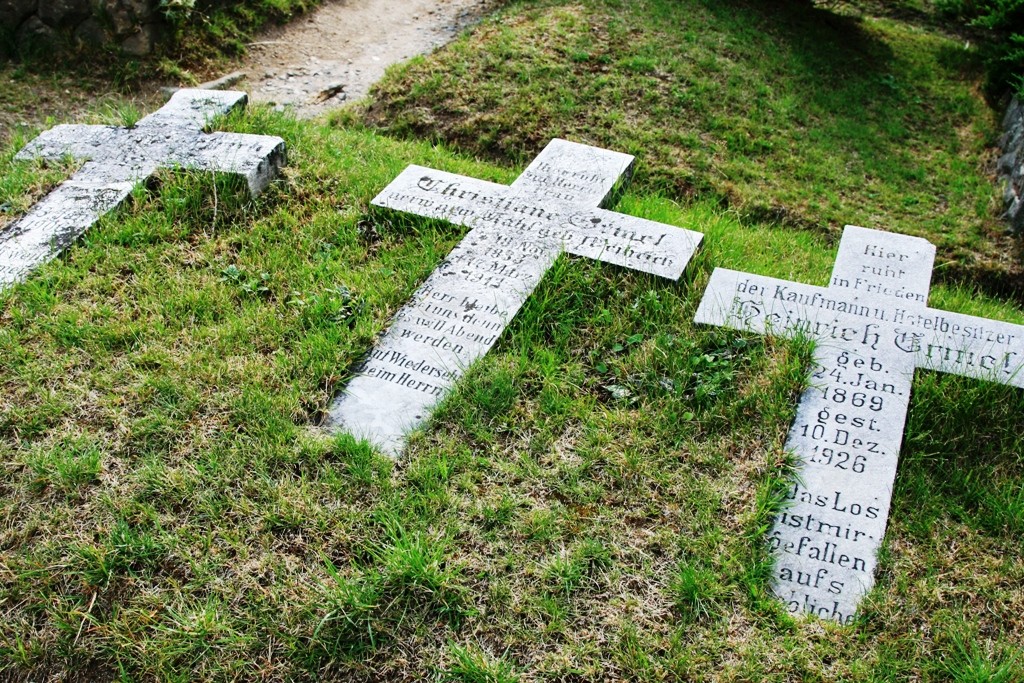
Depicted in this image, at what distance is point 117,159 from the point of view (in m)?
4.96

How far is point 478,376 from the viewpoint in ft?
11.9

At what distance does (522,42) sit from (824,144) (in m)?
2.38

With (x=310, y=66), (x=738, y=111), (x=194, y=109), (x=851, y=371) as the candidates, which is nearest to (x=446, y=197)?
(x=194, y=109)

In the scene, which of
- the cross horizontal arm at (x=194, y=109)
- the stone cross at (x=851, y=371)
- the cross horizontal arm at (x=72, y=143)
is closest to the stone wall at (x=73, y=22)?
the cross horizontal arm at (x=194, y=109)

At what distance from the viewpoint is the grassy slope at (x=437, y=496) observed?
9.02 feet

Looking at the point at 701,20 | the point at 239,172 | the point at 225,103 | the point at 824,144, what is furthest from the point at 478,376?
the point at 701,20

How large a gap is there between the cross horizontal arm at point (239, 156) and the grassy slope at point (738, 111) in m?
1.41

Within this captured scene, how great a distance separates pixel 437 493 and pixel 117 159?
305cm

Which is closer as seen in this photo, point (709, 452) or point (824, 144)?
point (709, 452)

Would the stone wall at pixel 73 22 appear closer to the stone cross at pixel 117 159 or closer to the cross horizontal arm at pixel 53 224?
the stone cross at pixel 117 159

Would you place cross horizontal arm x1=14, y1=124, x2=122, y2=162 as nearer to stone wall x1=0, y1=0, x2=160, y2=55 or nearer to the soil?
the soil

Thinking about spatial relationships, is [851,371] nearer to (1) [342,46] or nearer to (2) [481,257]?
(2) [481,257]

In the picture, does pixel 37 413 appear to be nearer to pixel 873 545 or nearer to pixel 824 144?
pixel 873 545

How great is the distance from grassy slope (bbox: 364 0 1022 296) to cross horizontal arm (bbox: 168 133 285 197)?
4.62ft
